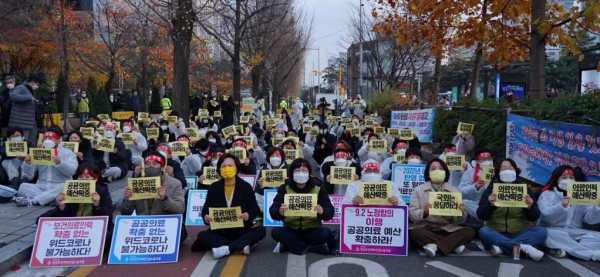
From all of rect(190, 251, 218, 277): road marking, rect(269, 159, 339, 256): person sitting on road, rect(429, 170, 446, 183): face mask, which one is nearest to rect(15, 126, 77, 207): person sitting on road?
rect(190, 251, 218, 277): road marking

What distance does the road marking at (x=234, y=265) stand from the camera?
234 inches

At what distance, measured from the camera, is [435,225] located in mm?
6852

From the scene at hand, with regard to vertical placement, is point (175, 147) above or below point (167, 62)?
below

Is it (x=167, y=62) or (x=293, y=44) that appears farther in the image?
(x=293, y=44)

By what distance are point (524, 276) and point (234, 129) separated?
9331 millimetres

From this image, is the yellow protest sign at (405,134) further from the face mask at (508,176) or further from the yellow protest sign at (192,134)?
the face mask at (508,176)

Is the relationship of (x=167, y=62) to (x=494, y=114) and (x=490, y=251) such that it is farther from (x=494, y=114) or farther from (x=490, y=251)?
(x=490, y=251)

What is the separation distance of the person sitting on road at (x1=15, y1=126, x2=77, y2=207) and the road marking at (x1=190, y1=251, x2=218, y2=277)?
3814mm

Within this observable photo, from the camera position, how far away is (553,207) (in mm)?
6699

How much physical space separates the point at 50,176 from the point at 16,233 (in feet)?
7.38

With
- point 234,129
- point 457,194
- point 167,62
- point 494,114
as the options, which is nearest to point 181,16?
point 234,129

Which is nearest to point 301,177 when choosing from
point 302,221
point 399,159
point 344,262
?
point 302,221

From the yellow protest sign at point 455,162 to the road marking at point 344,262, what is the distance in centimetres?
345

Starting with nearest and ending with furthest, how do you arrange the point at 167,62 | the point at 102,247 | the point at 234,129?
the point at 102,247 < the point at 234,129 < the point at 167,62
